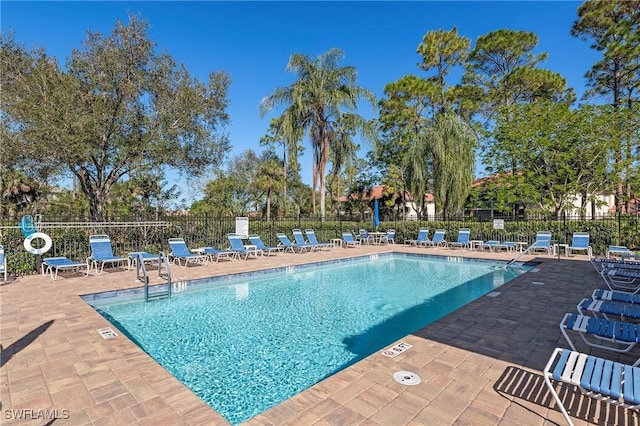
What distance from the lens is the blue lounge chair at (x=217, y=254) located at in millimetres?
11345

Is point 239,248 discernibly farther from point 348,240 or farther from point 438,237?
point 438,237

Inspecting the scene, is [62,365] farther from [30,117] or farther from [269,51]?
[269,51]

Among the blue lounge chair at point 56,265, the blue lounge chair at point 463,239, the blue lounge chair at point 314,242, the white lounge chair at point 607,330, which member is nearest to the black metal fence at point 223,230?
the blue lounge chair at point 56,265

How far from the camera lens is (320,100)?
18172 mm

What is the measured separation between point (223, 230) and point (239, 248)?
1837 mm

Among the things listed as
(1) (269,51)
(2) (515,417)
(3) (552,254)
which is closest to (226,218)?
(1) (269,51)

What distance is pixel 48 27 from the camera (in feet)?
36.7

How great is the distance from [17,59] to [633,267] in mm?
18262

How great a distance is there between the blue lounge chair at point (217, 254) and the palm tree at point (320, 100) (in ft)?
23.1

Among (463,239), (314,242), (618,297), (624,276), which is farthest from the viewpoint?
(463,239)

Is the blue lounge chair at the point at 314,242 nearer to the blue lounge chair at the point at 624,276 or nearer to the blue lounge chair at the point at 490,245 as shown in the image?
the blue lounge chair at the point at 490,245

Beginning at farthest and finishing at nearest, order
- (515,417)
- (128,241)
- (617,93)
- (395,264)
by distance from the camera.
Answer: (617,93)
(395,264)
(128,241)
(515,417)

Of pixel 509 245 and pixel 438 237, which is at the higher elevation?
pixel 438 237

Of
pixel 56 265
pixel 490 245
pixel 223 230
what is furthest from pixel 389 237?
pixel 56 265
